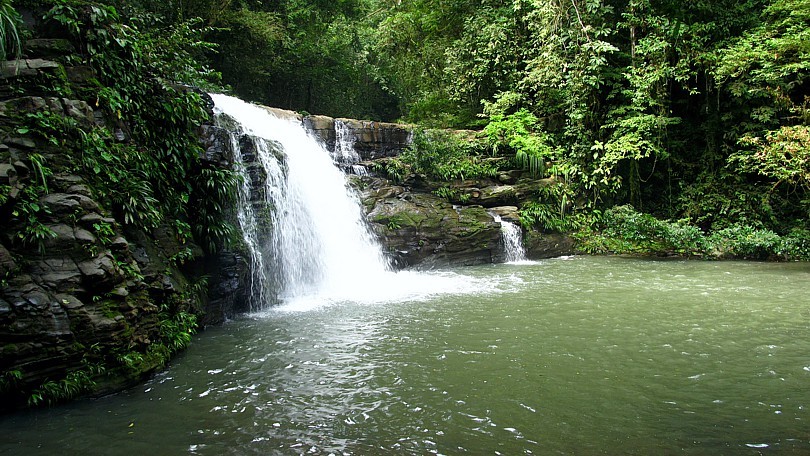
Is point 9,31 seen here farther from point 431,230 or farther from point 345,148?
point 345,148

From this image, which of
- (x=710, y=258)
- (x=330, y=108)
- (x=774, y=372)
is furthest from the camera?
(x=330, y=108)

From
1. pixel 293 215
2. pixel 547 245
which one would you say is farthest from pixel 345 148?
pixel 547 245

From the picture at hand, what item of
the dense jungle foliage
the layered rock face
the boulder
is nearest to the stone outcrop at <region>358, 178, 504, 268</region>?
the boulder

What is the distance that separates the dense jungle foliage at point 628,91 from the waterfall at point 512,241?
568 millimetres

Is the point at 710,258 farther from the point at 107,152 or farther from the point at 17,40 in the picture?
the point at 17,40

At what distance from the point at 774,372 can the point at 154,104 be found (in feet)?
25.5

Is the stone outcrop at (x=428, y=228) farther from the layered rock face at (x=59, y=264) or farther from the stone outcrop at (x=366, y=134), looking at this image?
the layered rock face at (x=59, y=264)

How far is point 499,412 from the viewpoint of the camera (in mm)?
3889

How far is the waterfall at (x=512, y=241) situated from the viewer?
489 inches

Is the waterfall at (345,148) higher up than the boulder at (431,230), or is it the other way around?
the waterfall at (345,148)

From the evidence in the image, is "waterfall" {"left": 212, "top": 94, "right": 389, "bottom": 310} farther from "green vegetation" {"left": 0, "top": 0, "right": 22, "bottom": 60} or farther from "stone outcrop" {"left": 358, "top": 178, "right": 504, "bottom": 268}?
"green vegetation" {"left": 0, "top": 0, "right": 22, "bottom": 60}

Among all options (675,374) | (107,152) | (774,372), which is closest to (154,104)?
(107,152)

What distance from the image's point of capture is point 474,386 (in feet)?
14.5

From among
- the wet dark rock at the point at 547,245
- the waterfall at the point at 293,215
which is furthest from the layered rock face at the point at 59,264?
the wet dark rock at the point at 547,245
